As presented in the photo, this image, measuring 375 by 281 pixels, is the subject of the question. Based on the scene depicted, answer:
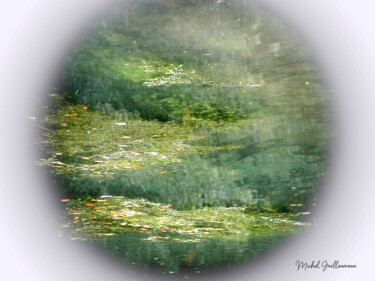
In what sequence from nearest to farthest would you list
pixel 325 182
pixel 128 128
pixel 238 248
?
pixel 238 248 → pixel 325 182 → pixel 128 128

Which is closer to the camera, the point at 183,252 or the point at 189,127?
the point at 183,252

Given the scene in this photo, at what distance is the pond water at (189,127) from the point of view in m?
4.35

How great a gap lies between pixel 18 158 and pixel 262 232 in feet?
9.08

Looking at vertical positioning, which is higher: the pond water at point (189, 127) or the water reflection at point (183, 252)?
the pond water at point (189, 127)

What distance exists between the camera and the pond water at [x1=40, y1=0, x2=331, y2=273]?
4348mm

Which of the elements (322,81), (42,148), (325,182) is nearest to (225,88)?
(322,81)

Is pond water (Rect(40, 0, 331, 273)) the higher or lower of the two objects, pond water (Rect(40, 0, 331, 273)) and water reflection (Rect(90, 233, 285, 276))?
the higher

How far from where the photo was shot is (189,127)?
6152 mm

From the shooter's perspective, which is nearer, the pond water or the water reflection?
the water reflection

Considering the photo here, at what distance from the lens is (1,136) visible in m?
5.74

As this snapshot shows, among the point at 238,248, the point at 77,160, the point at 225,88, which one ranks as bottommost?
the point at 238,248

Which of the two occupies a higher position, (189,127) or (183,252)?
(189,127)

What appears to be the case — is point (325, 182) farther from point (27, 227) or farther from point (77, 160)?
point (27, 227)

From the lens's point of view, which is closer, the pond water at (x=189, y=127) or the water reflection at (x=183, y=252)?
the water reflection at (x=183, y=252)
